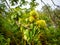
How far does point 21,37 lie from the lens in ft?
17.3

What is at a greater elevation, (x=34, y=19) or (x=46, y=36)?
(x=34, y=19)

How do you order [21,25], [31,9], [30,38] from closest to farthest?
1. [30,38]
2. [21,25]
3. [31,9]

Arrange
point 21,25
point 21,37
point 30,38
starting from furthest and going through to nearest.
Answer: point 21,37 → point 21,25 → point 30,38

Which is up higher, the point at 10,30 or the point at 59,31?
the point at 10,30

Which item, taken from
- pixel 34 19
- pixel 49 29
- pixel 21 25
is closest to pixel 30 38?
pixel 21 25

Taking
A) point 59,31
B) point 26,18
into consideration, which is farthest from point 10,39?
point 59,31

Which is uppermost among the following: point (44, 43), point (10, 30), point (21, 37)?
point (10, 30)

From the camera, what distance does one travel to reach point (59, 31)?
5918mm

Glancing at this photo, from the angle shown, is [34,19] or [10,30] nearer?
[10,30]

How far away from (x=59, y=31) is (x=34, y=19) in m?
0.87

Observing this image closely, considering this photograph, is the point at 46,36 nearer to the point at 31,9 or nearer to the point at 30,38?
the point at 31,9

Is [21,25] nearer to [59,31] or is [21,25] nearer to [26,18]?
[26,18]

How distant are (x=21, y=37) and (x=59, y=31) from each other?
3.97 feet

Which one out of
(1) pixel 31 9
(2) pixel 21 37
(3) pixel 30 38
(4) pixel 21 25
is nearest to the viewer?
(3) pixel 30 38
